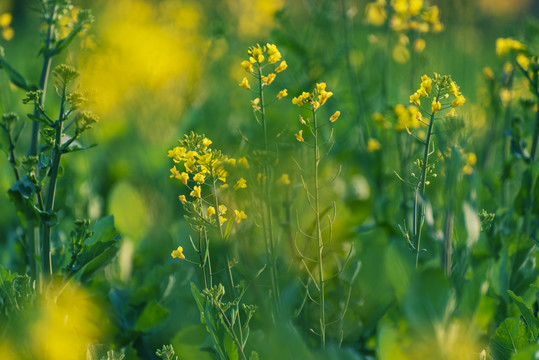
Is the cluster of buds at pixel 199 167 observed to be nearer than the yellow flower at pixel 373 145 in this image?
Yes

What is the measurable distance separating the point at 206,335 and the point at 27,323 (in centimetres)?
43

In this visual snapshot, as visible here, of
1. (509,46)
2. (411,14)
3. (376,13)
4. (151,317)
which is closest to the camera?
(151,317)

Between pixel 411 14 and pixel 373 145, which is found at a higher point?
pixel 411 14

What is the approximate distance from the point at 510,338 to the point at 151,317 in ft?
2.90

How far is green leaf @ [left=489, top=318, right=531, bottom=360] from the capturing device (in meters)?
1.16

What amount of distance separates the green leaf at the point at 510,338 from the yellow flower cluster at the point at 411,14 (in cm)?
105

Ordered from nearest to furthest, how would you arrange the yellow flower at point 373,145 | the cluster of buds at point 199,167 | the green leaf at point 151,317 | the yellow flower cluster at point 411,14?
1. the cluster of buds at point 199,167
2. the green leaf at point 151,317
3. the yellow flower cluster at point 411,14
4. the yellow flower at point 373,145

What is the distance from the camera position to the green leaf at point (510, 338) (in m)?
1.16

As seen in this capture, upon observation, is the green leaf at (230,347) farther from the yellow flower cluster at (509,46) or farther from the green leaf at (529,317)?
the yellow flower cluster at (509,46)

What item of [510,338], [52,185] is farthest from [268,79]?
[510,338]

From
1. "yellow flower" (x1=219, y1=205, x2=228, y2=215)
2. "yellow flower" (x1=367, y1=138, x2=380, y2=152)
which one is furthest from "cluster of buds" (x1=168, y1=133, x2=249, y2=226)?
"yellow flower" (x1=367, y1=138, x2=380, y2=152)

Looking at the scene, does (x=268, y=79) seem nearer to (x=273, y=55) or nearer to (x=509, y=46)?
(x=273, y=55)

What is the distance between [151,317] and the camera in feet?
4.90

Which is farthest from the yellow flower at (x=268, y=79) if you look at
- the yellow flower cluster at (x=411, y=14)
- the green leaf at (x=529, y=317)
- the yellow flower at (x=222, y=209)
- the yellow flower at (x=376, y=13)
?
the yellow flower at (x=376, y=13)
